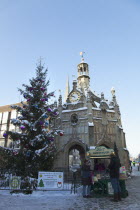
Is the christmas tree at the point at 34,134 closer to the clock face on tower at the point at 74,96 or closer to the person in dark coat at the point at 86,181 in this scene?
the person in dark coat at the point at 86,181

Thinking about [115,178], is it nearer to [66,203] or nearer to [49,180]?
[66,203]

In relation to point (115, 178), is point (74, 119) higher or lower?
higher

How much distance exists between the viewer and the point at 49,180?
31.0 ft

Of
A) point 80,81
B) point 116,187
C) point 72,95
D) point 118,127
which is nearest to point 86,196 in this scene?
point 116,187

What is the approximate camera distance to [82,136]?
21.8 metres

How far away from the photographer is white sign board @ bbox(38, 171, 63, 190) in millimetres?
9321

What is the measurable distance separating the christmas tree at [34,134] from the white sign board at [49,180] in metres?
0.84

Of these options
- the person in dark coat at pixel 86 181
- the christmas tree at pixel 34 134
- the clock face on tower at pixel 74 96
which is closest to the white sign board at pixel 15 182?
the christmas tree at pixel 34 134

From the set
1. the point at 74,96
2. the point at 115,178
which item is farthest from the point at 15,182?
the point at 74,96

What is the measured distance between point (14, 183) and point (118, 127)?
17239 mm

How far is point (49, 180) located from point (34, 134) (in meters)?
3.31

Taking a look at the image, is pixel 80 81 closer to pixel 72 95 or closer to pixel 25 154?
pixel 72 95

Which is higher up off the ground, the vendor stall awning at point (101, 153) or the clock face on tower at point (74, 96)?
the clock face on tower at point (74, 96)

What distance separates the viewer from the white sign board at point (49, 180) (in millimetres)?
9321
